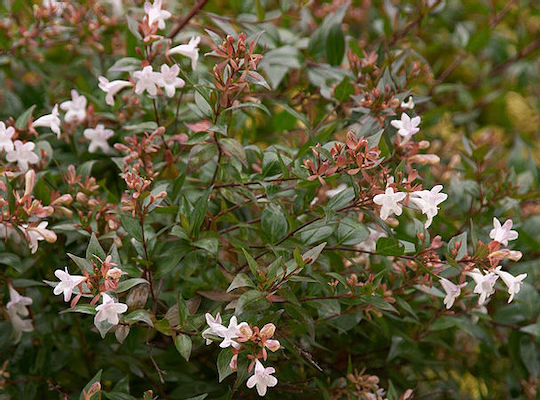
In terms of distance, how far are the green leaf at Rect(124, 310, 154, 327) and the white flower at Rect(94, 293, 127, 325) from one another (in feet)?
0.13

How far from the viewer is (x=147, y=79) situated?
1130 millimetres

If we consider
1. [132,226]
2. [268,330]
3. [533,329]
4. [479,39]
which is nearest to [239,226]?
[132,226]

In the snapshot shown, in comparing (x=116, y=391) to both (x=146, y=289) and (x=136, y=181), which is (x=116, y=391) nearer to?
(x=146, y=289)

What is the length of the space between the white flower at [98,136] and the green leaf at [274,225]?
46cm

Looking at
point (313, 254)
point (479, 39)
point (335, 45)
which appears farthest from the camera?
point (479, 39)

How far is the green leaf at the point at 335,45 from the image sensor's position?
159cm

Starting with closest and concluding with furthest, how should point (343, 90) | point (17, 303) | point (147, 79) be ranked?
point (147, 79) → point (17, 303) → point (343, 90)

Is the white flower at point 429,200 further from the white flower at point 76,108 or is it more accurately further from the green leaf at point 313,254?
the white flower at point 76,108

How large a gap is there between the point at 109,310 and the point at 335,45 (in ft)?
3.12

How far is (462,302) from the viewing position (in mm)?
1387

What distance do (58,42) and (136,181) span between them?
887 millimetres

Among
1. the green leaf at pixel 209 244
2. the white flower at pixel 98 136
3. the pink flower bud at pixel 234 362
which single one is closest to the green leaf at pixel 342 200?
the green leaf at pixel 209 244

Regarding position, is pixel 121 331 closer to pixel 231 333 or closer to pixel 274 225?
pixel 231 333

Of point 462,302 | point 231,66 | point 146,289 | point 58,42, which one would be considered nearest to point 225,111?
point 231,66
